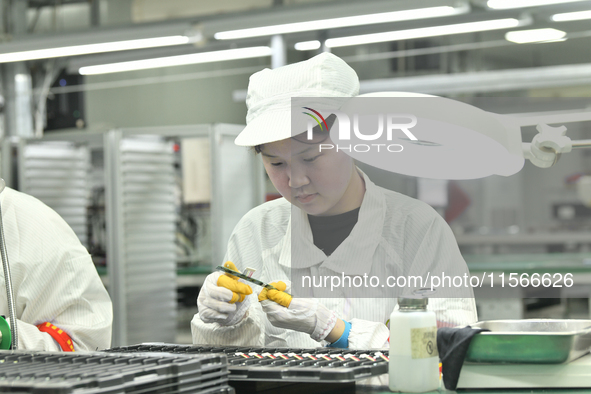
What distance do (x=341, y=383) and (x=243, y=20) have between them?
12.8ft

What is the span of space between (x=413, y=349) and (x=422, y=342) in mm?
24

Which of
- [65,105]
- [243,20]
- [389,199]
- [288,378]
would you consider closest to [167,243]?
[243,20]

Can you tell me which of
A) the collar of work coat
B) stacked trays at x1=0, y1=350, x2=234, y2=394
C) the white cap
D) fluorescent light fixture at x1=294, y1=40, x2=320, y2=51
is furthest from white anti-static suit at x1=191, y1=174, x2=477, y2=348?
fluorescent light fixture at x1=294, y1=40, x2=320, y2=51

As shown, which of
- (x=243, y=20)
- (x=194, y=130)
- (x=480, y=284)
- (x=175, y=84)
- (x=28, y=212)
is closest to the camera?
(x=480, y=284)

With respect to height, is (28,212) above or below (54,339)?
above

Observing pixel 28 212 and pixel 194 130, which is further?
pixel 194 130

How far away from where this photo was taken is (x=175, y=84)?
8.05 m

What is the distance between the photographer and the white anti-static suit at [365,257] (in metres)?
1.94

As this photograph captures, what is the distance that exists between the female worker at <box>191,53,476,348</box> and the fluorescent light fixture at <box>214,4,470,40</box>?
7.92 feet

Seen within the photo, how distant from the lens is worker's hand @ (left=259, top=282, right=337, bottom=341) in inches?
69.3

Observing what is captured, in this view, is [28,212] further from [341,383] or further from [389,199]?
[341,383]

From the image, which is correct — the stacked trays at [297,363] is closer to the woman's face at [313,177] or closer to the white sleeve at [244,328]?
the white sleeve at [244,328]

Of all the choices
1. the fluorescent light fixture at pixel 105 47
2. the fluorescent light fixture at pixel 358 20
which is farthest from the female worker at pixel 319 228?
the fluorescent light fixture at pixel 105 47

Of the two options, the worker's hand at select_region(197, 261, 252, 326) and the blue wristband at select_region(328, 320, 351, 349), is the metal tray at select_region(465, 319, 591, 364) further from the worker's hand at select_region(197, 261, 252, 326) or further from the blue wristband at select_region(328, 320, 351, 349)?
the worker's hand at select_region(197, 261, 252, 326)
